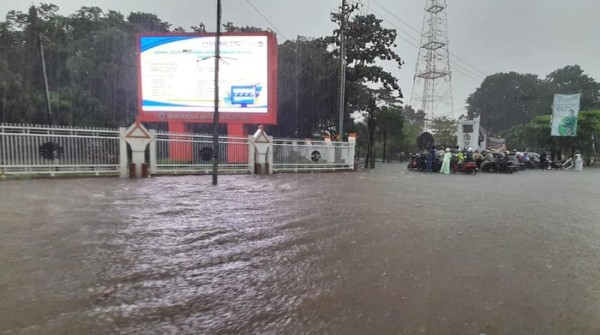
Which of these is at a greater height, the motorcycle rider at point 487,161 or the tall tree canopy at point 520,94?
the tall tree canopy at point 520,94

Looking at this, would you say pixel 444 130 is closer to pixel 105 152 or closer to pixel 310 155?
pixel 310 155

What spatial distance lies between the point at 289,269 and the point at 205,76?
1645cm

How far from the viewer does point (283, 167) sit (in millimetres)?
17297

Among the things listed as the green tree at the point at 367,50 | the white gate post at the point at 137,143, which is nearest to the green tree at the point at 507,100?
the green tree at the point at 367,50

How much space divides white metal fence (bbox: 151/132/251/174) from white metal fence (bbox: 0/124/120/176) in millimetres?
1427

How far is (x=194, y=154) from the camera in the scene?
14898 millimetres

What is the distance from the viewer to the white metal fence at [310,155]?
17203 mm

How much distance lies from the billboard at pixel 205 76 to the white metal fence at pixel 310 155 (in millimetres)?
2450

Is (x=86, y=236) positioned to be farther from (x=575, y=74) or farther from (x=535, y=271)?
(x=575, y=74)

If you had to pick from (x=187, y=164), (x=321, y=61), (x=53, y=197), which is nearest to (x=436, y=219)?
(x=53, y=197)

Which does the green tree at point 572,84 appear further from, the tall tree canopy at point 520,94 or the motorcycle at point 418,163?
the motorcycle at point 418,163

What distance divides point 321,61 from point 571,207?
23230mm

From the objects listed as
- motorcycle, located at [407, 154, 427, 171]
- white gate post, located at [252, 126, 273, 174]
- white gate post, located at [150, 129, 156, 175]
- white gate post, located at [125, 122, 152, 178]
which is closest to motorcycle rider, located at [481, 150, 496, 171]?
motorcycle, located at [407, 154, 427, 171]

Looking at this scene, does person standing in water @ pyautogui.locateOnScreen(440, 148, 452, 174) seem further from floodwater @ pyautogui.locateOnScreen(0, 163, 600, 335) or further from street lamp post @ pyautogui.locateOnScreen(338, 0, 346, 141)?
floodwater @ pyautogui.locateOnScreen(0, 163, 600, 335)
